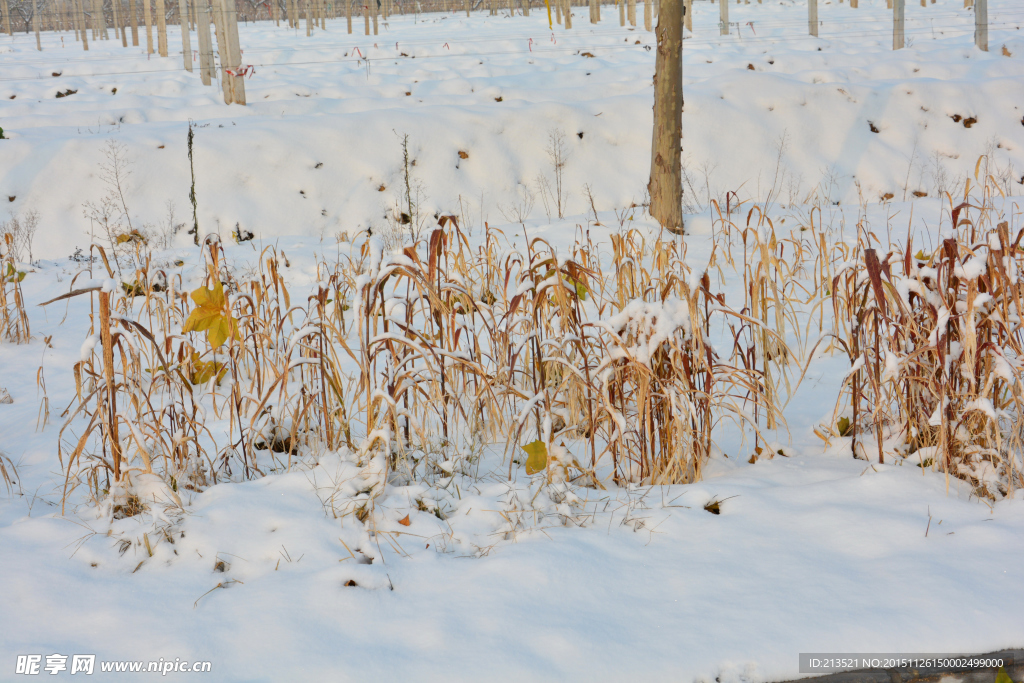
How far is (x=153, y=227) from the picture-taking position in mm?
6113

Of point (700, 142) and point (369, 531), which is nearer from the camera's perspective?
point (369, 531)

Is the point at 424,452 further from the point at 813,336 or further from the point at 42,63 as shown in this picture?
the point at 42,63

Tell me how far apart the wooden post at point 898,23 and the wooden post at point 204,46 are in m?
12.6

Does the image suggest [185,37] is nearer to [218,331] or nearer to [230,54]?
[230,54]

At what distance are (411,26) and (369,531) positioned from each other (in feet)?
81.3

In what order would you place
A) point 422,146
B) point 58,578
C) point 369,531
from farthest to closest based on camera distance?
point 422,146 < point 369,531 < point 58,578

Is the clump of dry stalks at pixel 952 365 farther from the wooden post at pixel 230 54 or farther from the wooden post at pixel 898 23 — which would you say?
the wooden post at pixel 898 23

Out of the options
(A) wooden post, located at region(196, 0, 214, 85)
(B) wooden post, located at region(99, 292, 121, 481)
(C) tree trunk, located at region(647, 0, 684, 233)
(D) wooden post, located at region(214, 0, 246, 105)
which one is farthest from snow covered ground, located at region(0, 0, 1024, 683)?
(A) wooden post, located at region(196, 0, 214, 85)

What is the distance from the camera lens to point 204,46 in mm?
10508

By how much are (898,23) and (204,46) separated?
12.8m

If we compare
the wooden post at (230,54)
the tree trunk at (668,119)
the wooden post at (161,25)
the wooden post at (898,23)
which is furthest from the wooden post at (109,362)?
the wooden post at (161,25)

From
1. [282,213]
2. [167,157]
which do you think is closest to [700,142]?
[282,213]

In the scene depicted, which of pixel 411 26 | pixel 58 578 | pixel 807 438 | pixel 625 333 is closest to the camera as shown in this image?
pixel 58 578

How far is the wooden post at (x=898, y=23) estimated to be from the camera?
13.2 m
